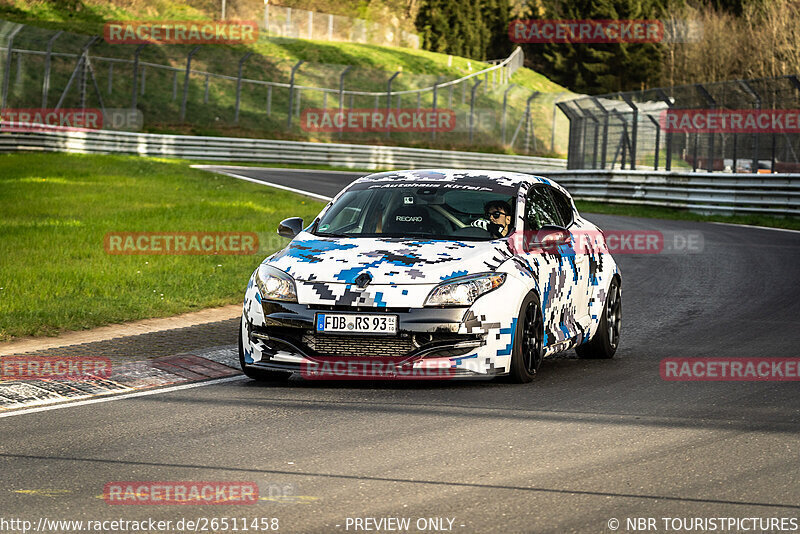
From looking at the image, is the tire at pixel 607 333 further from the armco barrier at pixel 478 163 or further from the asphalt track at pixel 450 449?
the armco barrier at pixel 478 163

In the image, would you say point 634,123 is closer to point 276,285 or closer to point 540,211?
point 540,211

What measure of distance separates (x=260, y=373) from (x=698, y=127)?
2242 centimetres

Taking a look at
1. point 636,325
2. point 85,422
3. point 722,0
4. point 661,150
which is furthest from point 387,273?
point 722,0

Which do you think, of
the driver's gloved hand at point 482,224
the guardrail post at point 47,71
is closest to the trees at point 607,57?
the guardrail post at point 47,71

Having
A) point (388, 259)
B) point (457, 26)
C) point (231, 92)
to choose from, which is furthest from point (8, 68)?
point (457, 26)

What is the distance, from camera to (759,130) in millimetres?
26938

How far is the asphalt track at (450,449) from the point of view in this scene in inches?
209

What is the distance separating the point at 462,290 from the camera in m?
8.05

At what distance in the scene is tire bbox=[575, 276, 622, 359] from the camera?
1002cm

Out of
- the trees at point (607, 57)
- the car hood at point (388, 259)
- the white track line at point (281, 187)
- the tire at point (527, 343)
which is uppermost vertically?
the trees at point (607, 57)

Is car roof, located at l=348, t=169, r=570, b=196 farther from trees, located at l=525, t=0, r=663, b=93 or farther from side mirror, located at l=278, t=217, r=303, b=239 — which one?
trees, located at l=525, t=0, r=663, b=93

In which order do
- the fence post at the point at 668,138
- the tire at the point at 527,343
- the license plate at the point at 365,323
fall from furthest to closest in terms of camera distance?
the fence post at the point at 668,138 → the tire at the point at 527,343 → the license plate at the point at 365,323

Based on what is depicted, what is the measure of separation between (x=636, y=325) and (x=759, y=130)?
54.2ft

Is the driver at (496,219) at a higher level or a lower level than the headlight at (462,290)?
higher
